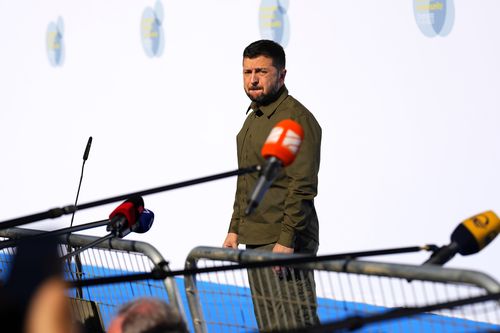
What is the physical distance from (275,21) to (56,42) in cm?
299

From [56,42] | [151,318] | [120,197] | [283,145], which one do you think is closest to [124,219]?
[120,197]

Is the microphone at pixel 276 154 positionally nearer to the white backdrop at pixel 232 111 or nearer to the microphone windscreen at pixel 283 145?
the microphone windscreen at pixel 283 145

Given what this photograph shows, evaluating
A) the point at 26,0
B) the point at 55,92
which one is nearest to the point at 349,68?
the point at 55,92

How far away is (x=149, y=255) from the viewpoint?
2928 mm

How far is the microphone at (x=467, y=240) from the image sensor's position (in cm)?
225

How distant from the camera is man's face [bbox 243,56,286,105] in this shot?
11.2 feet

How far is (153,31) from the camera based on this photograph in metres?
7.40

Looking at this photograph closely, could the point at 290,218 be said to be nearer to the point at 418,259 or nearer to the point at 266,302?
the point at 266,302

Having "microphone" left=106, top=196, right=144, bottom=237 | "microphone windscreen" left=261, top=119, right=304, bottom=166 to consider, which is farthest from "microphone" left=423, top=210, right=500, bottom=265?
"microphone" left=106, top=196, right=144, bottom=237

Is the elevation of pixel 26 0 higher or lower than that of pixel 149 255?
higher

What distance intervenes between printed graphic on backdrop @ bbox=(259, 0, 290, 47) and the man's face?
2700 mm

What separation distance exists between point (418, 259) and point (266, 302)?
2.55 meters

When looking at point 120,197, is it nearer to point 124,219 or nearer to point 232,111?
point 124,219

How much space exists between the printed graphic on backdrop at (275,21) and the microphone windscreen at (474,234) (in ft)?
12.8
